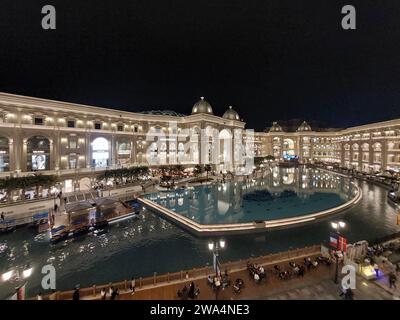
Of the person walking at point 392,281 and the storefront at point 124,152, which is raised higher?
the storefront at point 124,152

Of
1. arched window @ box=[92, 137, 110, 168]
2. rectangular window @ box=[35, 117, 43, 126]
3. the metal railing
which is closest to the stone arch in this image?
rectangular window @ box=[35, 117, 43, 126]

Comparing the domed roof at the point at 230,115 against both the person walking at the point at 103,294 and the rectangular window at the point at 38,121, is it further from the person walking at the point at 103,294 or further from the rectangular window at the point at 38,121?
the person walking at the point at 103,294

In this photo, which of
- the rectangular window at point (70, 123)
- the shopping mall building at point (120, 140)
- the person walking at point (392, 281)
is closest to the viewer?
the person walking at point (392, 281)

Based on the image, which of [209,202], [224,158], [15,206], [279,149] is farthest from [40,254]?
[279,149]

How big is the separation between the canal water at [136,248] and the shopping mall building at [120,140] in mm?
17764

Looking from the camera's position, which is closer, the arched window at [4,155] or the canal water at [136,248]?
the canal water at [136,248]

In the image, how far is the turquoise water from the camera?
25.9m

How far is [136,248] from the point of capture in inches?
745

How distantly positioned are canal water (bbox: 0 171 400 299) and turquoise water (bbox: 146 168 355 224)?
3.39 m

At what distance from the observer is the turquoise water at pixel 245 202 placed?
25911 mm

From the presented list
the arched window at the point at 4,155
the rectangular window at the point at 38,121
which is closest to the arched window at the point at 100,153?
the rectangular window at the point at 38,121

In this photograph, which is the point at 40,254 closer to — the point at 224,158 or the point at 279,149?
the point at 224,158

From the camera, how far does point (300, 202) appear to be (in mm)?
32656

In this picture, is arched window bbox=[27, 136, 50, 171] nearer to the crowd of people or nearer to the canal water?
the canal water
